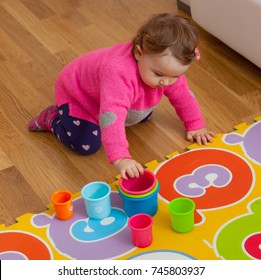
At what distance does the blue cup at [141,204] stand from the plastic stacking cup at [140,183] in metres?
0.03

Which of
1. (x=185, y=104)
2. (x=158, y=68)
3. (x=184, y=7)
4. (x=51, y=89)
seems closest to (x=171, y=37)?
(x=158, y=68)

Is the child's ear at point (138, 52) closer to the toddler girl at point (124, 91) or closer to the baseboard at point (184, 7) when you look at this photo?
the toddler girl at point (124, 91)

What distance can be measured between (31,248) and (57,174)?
304mm

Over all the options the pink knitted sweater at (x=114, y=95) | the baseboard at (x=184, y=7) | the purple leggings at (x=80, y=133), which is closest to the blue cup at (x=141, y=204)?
the pink knitted sweater at (x=114, y=95)

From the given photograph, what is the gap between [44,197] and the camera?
175cm

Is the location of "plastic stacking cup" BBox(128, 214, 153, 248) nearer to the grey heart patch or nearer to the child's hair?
the grey heart patch

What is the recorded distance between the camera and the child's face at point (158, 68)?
1.62 metres

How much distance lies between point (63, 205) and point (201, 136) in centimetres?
51

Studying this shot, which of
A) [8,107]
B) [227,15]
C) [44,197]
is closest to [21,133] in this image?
A: [8,107]

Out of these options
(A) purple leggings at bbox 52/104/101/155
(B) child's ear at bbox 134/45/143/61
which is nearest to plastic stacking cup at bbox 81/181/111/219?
(A) purple leggings at bbox 52/104/101/155

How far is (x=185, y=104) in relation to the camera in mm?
1901

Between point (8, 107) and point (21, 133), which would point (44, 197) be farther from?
point (8, 107)

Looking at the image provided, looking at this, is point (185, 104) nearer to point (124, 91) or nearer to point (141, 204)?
point (124, 91)

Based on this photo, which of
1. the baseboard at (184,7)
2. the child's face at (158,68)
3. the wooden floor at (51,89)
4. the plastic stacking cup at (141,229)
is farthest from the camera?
the baseboard at (184,7)
